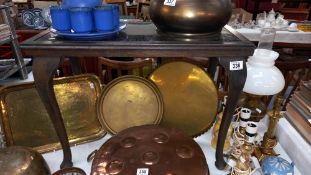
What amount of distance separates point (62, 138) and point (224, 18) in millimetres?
652

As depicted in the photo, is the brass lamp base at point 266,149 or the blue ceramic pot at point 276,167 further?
the brass lamp base at point 266,149

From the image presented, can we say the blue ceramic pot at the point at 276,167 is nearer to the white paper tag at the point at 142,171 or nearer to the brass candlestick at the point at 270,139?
the brass candlestick at the point at 270,139

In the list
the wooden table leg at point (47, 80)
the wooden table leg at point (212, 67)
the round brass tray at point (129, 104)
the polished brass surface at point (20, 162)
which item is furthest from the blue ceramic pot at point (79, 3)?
the wooden table leg at point (212, 67)

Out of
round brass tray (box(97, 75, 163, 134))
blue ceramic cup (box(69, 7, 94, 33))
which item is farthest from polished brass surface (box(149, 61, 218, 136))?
blue ceramic cup (box(69, 7, 94, 33))

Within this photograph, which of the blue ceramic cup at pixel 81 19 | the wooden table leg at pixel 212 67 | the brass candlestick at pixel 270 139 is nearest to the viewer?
the blue ceramic cup at pixel 81 19

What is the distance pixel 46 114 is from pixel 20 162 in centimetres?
27

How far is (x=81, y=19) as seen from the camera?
600mm

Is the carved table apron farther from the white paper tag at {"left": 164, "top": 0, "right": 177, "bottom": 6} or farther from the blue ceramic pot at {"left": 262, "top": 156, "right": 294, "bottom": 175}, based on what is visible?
the blue ceramic pot at {"left": 262, "top": 156, "right": 294, "bottom": 175}

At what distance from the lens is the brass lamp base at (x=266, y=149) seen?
34.1 inches

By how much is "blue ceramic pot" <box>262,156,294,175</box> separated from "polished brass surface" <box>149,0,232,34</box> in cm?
48

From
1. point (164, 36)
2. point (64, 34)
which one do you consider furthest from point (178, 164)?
point (64, 34)

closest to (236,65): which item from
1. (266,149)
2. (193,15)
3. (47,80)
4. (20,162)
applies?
(193,15)

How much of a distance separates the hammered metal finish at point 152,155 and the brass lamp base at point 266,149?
321 millimetres

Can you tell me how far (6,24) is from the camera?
120 centimetres
